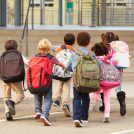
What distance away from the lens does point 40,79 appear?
18.9 ft

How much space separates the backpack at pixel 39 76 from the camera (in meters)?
5.76

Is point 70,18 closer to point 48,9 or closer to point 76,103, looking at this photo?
point 48,9

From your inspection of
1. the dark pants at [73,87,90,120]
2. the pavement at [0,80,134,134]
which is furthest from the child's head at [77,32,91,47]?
the pavement at [0,80,134,134]

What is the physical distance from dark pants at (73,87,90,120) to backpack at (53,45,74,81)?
622 millimetres

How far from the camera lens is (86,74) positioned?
18.4 feet

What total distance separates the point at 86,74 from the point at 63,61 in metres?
0.90

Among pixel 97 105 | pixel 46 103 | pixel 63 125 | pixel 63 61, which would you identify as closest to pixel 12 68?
pixel 46 103

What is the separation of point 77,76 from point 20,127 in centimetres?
124

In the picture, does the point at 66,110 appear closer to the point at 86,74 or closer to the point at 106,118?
the point at 106,118

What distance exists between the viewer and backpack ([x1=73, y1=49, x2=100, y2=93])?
18.4 feet

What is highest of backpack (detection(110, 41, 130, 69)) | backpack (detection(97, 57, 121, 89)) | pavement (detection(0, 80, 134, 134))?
backpack (detection(110, 41, 130, 69))

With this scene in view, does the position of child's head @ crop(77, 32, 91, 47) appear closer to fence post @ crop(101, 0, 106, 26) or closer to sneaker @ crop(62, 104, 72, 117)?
sneaker @ crop(62, 104, 72, 117)

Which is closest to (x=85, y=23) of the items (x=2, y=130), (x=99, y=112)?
(x=99, y=112)

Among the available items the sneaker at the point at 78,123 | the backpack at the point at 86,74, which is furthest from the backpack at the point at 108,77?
the sneaker at the point at 78,123
